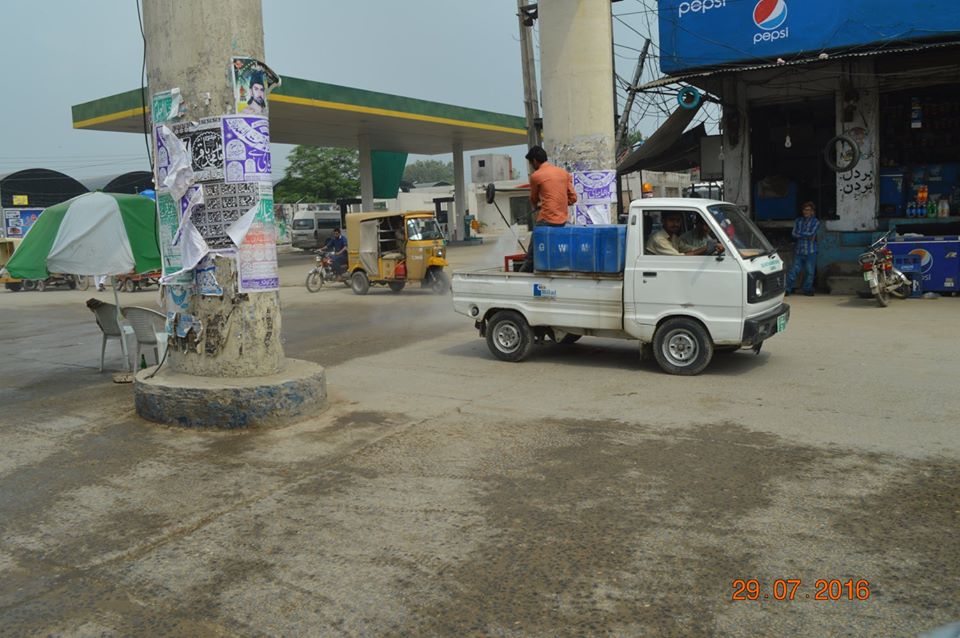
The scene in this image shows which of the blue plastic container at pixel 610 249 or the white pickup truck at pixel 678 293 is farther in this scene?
the blue plastic container at pixel 610 249

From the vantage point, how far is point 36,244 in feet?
28.9

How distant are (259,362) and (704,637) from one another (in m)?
4.94

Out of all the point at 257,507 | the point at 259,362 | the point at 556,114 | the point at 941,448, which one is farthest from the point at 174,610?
the point at 556,114

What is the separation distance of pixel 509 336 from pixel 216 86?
4.50 metres

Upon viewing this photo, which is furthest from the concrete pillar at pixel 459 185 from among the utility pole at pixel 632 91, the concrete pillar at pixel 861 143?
the concrete pillar at pixel 861 143

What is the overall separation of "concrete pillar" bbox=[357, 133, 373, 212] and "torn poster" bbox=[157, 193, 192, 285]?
27.4 m

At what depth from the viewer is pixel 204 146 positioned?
7.08 m

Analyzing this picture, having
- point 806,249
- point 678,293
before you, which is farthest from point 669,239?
point 806,249

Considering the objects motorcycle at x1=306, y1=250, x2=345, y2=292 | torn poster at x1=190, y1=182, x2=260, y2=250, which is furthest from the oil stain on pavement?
motorcycle at x1=306, y1=250, x2=345, y2=292

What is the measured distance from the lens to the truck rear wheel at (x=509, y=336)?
9.68 m

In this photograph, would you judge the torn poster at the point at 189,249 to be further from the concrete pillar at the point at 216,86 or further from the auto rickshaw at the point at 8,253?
the auto rickshaw at the point at 8,253

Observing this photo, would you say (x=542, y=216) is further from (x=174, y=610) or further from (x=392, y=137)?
(x=392, y=137)

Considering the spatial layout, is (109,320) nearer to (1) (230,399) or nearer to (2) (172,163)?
(2) (172,163)

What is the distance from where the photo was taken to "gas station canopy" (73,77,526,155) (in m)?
26.5
